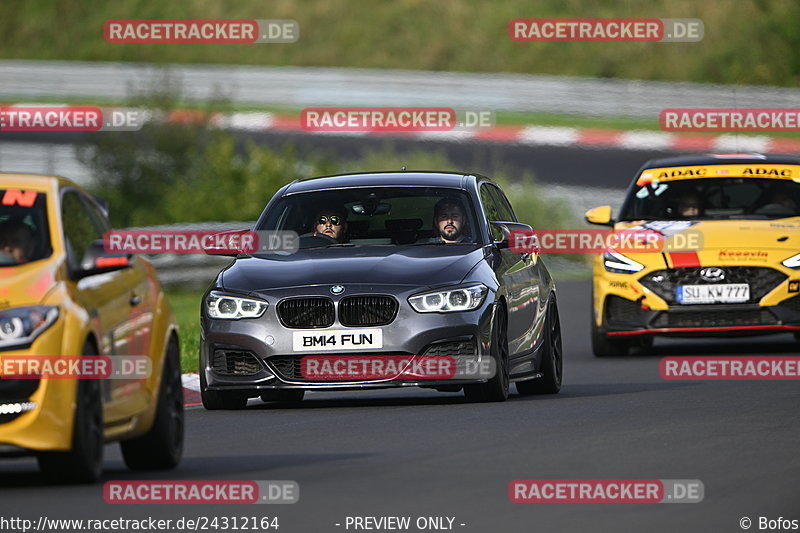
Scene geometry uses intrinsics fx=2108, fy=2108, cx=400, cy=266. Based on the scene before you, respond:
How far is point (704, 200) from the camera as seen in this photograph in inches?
749

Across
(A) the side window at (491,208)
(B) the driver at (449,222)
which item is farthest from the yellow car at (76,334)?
(A) the side window at (491,208)

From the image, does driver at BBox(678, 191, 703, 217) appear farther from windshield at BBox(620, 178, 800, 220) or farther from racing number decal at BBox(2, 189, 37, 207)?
racing number decal at BBox(2, 189, 37, 207)

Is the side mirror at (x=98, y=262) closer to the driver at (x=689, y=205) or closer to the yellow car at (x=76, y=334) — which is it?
the yellow car at (x=76, y=334)

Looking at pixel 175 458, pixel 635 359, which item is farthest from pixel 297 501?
pixel 635 359

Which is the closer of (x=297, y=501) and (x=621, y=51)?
(x=297, y=501)

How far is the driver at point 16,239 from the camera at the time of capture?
9617mm

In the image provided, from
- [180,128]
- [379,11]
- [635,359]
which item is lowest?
[635,359]

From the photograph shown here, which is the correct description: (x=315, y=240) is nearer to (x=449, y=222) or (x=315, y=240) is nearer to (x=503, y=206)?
(x=449, y=222)

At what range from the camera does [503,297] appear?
14.0 meters

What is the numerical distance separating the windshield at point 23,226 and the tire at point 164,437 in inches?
41.6

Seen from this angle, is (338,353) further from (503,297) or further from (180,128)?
(180,128)

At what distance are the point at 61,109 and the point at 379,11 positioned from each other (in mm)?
16704

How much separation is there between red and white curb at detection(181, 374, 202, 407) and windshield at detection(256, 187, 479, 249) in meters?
1.43

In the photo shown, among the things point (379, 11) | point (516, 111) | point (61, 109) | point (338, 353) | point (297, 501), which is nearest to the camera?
point (297, 501)
